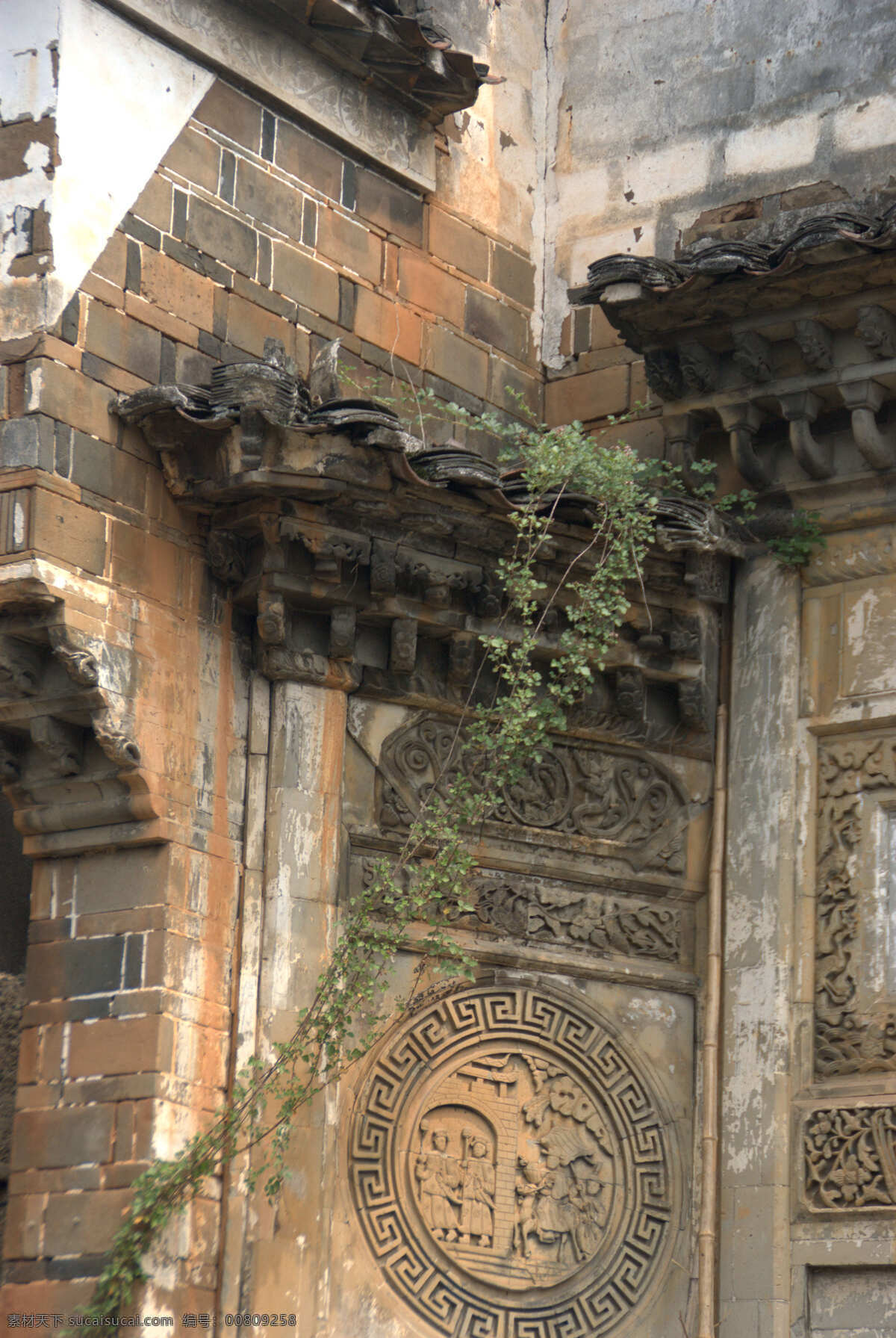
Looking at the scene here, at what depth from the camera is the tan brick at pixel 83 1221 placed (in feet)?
21.4

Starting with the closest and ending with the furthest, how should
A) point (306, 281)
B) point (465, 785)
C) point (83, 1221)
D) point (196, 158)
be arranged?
1. point (83, 1221)
2. point (465, 785)
3. point (196, 158)
4. point (306, 281)

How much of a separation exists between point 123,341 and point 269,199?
3.23ft

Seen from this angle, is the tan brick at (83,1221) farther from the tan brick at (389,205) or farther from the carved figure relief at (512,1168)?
the tan brick at (389,205)

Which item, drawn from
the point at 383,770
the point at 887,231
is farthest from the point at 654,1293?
the point at 887,231

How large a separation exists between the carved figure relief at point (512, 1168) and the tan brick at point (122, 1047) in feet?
2.76

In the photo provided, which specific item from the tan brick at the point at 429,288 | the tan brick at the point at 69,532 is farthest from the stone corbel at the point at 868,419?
the tan brick at the point at 69,532

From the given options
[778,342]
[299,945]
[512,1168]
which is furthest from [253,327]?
[512,1168]

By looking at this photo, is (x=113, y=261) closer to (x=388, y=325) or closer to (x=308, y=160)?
(x=308, y=160)

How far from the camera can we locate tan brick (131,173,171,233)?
7238 mm

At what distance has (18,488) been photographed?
674 centimetres

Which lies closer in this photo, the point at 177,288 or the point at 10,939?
the point at 177,288

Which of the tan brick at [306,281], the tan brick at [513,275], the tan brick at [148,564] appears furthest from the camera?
the tan brick at [513,275]

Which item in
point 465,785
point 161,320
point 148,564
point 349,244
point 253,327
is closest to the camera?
point 148,564

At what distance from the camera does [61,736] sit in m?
6.94
